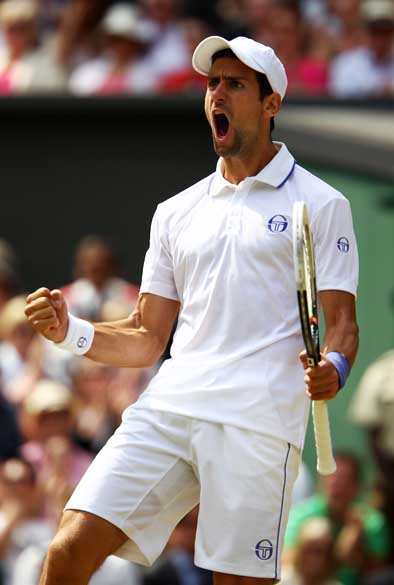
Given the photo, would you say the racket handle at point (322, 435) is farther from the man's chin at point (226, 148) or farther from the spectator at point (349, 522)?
the spectator at point (349, 522)

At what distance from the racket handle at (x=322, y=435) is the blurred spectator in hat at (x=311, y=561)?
128 inches

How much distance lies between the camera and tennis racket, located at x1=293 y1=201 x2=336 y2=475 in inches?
179

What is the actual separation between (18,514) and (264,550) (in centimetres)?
346

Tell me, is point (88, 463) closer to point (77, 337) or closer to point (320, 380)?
point (77, 337)

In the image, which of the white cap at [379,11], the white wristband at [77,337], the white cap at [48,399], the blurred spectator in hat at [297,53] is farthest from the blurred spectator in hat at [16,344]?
the white wristband at [77,337]

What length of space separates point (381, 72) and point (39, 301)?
20.4ft

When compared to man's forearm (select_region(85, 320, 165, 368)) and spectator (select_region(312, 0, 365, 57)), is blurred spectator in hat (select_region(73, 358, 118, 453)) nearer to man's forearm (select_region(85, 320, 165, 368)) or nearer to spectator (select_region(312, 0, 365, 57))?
spectator (select_region(312, 0, 365, 57))

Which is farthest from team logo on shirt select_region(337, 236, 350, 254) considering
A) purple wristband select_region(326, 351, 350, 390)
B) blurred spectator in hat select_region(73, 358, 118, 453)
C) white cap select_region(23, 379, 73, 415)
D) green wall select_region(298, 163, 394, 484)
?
blurred spectator in hat select_region(73, 358, 118, 453)

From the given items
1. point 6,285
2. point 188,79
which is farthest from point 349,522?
point 188,79

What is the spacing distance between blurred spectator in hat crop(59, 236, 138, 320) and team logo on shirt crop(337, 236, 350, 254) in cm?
507

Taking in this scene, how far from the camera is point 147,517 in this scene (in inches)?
195

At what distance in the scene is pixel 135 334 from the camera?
529cm

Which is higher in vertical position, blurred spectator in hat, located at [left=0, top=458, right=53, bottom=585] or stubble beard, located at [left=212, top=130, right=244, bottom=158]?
stubble beard, located at [left=212, top=130, right=244, bottom=158]

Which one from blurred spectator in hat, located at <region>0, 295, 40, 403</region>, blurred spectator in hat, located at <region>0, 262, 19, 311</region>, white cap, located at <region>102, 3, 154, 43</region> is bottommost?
blurred spectator in hat, located at <region>0, 295, 40, 403</region>
